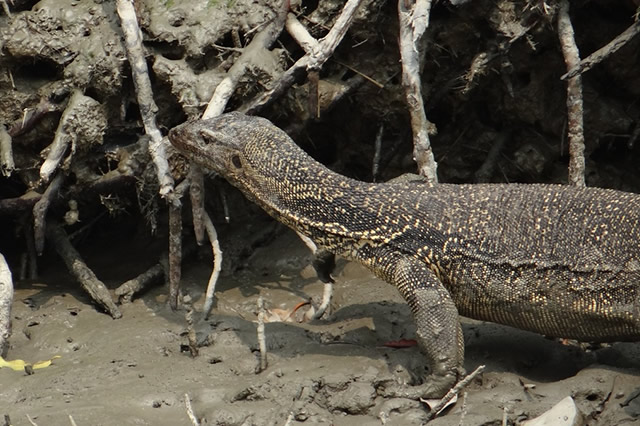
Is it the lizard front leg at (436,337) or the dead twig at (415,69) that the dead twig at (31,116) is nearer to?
the dead twig at (415,69)

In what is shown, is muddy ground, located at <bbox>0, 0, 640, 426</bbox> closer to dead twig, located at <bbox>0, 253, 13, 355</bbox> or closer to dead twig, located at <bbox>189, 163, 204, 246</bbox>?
dead twig, located at <bbox>0, 253, 13, 355</bbox>

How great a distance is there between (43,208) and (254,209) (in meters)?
2.46

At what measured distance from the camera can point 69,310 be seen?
8609 mm

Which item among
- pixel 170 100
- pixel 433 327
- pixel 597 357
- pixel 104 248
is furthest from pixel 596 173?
pixel 104 248

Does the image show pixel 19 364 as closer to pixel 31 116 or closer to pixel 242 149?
pixel 31 116

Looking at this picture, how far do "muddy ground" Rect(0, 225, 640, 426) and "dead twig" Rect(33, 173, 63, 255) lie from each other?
2.27 feet

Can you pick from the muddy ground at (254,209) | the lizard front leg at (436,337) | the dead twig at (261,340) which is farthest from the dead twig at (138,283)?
the lizard front leg at (436,337)

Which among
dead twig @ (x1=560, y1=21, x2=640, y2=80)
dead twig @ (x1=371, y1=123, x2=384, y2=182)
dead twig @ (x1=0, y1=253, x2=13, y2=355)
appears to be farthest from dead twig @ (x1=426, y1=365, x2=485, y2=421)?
dead twig @ (x1=0, y1=253, x2=13, y2=355)

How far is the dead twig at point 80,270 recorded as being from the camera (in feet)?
28.4

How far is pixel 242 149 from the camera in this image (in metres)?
7.68

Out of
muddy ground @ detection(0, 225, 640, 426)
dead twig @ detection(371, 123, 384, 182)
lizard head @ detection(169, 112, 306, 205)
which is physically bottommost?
muddy ground @ detection(0, 225, 640, 426)

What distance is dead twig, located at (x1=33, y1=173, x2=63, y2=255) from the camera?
28.0ft

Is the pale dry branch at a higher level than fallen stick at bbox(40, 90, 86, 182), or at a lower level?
higher

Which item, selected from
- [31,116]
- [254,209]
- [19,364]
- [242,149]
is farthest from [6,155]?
[254,209]
